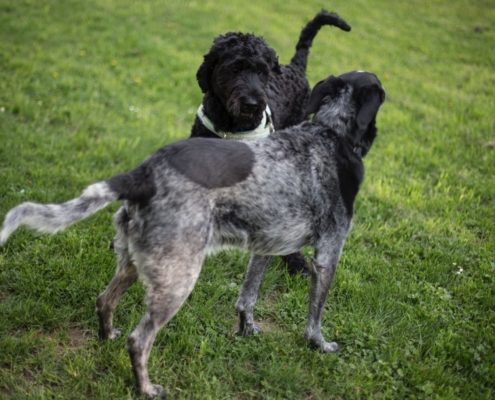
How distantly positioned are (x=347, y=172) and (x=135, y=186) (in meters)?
1.65

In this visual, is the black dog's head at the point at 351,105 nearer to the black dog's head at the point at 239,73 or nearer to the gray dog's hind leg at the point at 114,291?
the black dog's head at the point at 239,73

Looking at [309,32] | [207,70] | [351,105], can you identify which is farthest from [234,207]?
[309,32]

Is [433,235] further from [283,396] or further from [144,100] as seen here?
[144,100]

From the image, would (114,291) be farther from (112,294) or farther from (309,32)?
(309,32)

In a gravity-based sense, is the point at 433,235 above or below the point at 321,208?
below

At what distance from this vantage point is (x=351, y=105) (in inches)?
154

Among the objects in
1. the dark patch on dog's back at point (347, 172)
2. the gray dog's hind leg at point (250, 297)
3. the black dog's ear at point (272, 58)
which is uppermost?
the black dog's ear at point (272, 58)

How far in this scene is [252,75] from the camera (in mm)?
5020

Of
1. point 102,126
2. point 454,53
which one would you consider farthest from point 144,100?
point 454,53

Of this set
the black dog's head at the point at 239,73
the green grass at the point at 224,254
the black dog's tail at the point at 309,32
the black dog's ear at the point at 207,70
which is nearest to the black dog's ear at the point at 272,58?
the black dog's head at the point at 239,73

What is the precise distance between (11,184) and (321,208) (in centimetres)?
383

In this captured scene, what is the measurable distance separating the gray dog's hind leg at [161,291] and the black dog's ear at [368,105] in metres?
1.65

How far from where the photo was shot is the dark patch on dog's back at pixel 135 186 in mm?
3125

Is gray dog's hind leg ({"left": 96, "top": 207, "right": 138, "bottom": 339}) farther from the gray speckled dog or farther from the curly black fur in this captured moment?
the curly black fur
